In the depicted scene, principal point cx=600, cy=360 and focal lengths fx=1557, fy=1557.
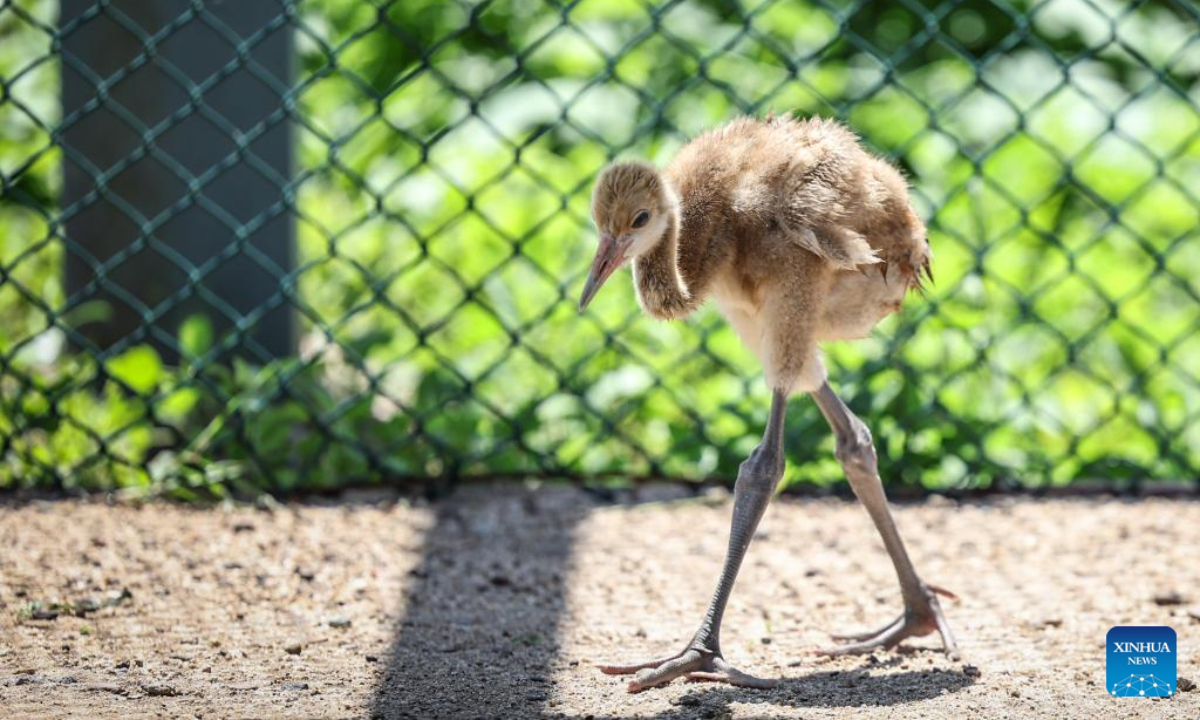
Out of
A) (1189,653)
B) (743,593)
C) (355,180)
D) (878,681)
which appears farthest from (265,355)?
(1189,653)

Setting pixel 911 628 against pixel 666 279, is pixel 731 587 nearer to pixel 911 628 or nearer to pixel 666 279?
pixel 911 628

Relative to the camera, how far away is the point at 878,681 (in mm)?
3193

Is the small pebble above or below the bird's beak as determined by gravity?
below

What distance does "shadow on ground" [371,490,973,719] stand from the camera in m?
2.97

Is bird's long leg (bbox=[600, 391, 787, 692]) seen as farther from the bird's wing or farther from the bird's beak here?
the bird's beak

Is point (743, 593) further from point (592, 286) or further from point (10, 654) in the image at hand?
point (10, 654)

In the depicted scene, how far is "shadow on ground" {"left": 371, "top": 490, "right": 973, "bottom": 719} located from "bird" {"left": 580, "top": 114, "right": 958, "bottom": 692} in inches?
4.4

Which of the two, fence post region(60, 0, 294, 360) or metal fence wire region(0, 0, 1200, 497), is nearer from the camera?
metal fence wire region(0, 0, 1200, 497)

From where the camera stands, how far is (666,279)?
10.3ft

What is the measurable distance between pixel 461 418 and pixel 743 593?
121 centimetres

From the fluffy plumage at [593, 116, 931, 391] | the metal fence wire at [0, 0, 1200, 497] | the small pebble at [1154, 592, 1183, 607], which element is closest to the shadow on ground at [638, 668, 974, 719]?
the fluffy plumage at [593, 116, 931, 391]

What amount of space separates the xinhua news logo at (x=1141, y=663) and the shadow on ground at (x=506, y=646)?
288 mm

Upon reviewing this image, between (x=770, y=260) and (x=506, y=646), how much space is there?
1013mm

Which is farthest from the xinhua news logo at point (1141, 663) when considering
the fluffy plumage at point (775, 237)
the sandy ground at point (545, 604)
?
the fluffy plumage at point (775, 237)
